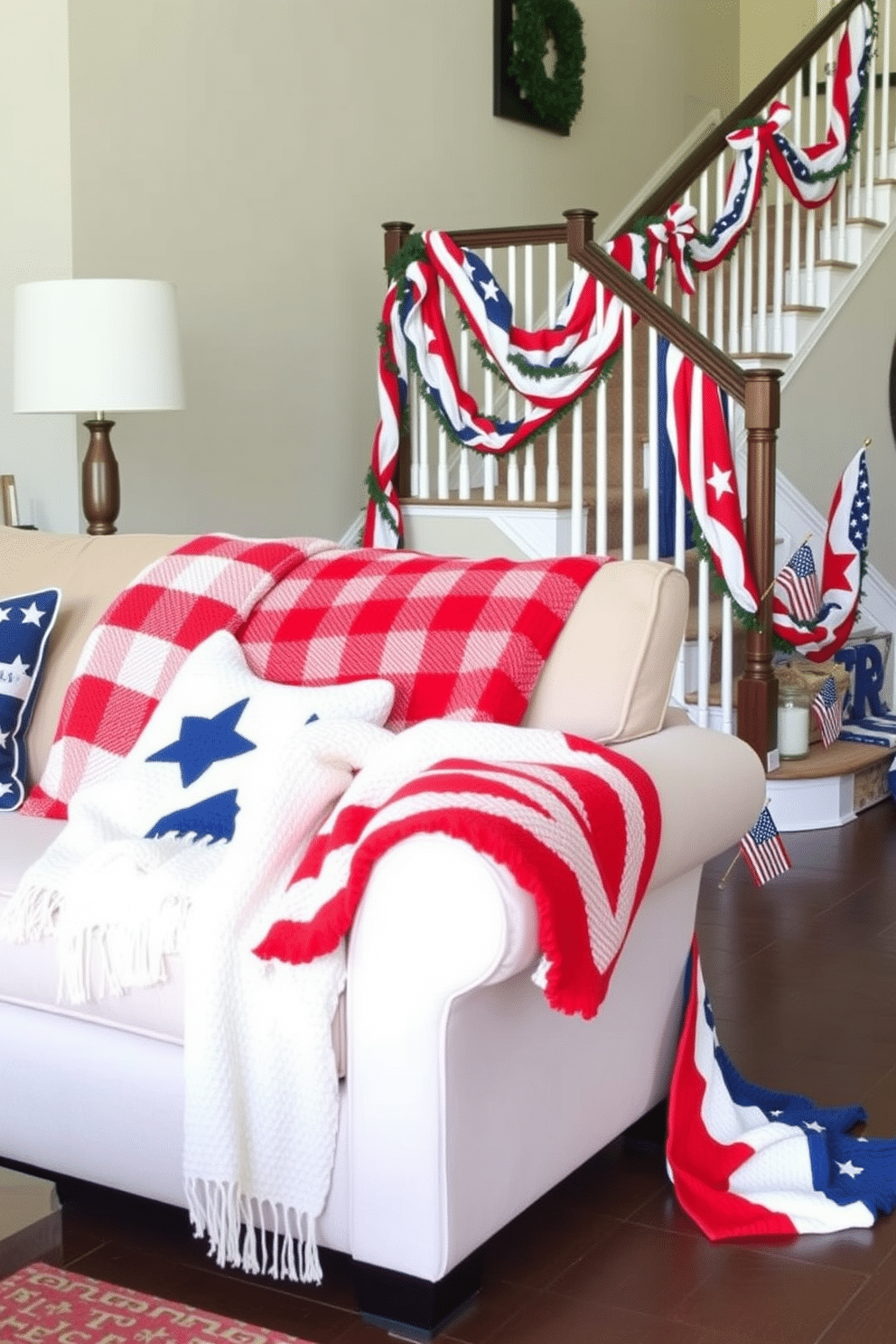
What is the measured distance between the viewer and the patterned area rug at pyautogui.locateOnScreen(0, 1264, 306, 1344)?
197 centimetres

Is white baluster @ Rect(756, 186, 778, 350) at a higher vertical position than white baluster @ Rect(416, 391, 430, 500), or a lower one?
higher

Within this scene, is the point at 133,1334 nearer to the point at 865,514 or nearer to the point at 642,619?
the point at 642,619

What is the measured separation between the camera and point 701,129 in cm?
816

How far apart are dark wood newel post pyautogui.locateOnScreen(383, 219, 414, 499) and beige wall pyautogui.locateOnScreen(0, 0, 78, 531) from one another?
3.71 feet

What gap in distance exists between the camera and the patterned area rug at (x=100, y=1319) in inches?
77.5

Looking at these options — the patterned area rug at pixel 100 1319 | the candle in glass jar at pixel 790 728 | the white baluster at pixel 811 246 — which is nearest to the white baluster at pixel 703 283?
the white baluster at pixel 811 246

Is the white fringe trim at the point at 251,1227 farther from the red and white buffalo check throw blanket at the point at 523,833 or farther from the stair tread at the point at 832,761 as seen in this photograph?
the stair tread at the point at 832,761

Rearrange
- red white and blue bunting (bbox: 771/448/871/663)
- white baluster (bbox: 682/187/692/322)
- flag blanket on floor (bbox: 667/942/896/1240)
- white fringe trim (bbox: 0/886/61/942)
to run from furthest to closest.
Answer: white baluster (bbox: 682/187/692/322)
red white and blue bunting (bbox: 771/448/871/663)
flag blanket on floor (bbox: 667/942/896/1240)
white fringe trim (bbox: 0/886/61/942)

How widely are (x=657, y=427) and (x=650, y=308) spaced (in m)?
0.35

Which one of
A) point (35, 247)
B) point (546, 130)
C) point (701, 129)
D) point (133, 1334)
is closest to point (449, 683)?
point (133, 1334)

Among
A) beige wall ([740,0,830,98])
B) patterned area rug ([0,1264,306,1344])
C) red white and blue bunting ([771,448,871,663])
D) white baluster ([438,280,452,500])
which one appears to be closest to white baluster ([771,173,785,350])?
red white and blue bunting ([771,448,871,663])

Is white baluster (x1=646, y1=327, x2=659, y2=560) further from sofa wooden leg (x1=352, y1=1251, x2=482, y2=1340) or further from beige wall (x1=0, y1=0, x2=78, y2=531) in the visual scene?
sofa wooden leg (x1=352, y1=1251, x2=482, y2=1340)

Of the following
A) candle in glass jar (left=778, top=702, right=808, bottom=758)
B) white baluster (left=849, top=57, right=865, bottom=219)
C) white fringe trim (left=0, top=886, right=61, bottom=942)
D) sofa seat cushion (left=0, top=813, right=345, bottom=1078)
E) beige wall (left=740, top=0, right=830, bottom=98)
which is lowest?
candle in glass jar (left=778, top=702, right=808, bottom=758)

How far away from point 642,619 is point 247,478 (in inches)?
124
